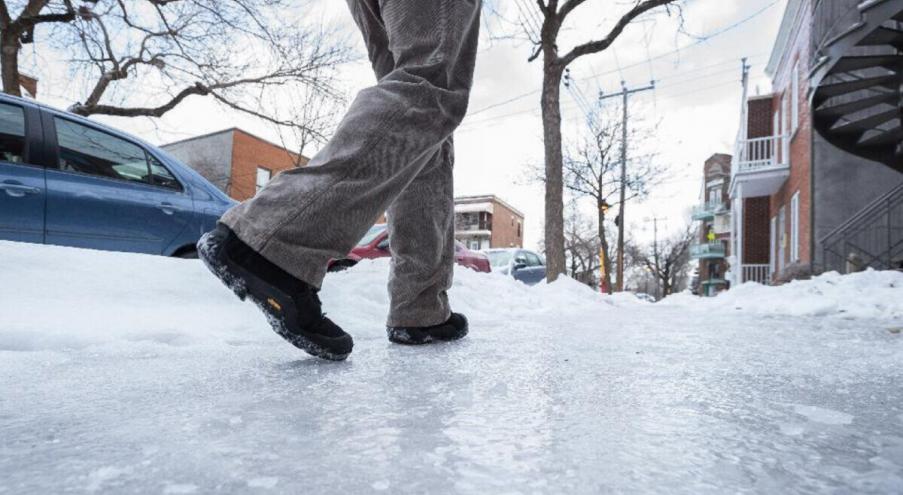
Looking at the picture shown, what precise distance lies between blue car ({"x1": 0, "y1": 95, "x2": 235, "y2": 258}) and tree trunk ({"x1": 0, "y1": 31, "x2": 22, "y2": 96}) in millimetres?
7215

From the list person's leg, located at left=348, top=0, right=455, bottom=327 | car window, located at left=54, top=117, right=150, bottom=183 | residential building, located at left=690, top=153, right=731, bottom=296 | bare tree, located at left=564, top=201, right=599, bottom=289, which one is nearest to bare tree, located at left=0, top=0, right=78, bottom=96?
car window, located at left=54, top=117, right=150, bottom=183

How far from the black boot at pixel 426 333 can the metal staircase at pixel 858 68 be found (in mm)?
6669

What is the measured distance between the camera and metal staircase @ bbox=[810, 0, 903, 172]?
6070 millimetres

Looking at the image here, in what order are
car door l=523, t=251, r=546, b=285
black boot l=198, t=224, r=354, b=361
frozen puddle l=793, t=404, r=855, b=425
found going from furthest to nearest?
car door l=523, t=251, r=546, b=285, black boot l=198, t=224, r=354, b=361, frozen puddle l=793, t=404, r=855, b=425

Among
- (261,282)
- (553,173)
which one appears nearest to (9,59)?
(553,173)

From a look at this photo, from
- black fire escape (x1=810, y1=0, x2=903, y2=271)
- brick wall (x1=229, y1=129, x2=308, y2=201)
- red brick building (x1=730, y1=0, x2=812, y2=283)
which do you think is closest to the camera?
black fire escape (x1=810, y1=0, x2=903, y2=271)

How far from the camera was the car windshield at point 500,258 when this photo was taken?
13.2 metres

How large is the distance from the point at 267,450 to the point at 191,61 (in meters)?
12.1

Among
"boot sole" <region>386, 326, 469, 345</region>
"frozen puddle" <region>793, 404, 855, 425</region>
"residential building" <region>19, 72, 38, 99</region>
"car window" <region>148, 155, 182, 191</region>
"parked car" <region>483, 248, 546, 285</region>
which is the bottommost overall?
"boot sole" <region>386, 326, 469, 345</region>

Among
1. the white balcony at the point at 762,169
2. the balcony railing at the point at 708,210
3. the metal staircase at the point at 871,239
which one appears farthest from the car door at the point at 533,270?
the balcony railing at the point at 708,210

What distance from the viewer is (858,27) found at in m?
6.09

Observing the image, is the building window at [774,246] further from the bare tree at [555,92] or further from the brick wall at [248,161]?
the brick wall at [248,161]

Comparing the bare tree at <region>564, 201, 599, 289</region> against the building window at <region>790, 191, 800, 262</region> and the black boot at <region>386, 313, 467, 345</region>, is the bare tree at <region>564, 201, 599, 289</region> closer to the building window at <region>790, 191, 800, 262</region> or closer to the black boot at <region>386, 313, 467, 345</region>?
the building window at <region>790, 191, 800, 262</region>

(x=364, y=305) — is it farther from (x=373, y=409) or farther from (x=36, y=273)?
(x=373, y=409)
